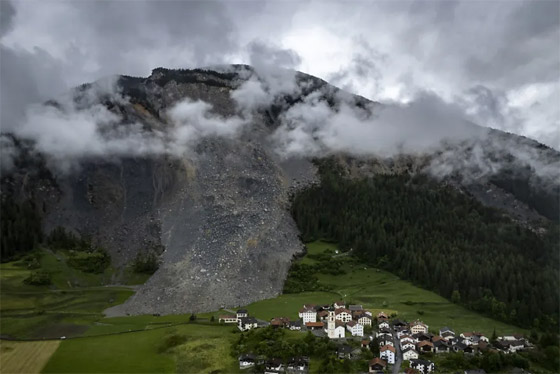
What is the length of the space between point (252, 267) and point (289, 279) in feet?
37.2

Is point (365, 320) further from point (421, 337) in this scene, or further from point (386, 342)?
point (421, 337)

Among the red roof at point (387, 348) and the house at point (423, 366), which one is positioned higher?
the red roof at point (387, 348)

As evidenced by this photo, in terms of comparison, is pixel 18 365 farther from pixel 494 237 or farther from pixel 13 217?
pixel 494 237

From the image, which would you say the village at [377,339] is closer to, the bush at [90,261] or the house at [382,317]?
the house at [382,317]

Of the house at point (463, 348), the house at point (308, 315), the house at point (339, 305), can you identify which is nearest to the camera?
the house at point (463, 348)

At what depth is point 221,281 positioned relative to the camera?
124312 millimetres

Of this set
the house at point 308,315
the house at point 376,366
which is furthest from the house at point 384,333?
the house at point 308,315

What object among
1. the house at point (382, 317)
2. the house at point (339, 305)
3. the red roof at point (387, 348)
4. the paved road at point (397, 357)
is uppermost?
the house at point (339, 305)

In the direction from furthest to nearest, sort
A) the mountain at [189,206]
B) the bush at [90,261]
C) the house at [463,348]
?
the bush at [90,261]
the mountain at [189,206]
the house at [463,348]

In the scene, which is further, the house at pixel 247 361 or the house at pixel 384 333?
the house at pixel 384 333

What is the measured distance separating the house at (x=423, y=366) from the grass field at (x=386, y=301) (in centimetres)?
2306

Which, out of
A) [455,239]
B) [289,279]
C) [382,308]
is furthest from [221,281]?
[455,239]

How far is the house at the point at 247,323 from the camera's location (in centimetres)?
9720

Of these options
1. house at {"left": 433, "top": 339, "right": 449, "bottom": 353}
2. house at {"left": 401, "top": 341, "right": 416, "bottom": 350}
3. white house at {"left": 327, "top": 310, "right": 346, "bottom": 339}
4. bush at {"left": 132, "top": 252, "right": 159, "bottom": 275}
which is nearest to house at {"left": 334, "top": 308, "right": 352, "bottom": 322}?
white house at {"left": 327, "top": 310, "right": 346, "bottom": 339}
